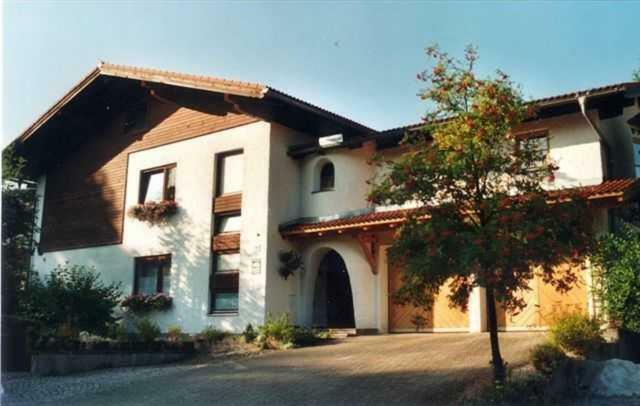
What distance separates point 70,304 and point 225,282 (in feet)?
13.3

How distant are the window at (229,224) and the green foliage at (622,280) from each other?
376 inches

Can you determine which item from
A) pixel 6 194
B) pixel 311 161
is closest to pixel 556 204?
pixel 311 161

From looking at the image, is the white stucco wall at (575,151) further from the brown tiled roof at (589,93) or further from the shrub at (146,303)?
the shrub at (146,303)

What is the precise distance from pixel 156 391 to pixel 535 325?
8.48m

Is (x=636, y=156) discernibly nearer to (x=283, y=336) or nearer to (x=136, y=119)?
(x=283, y=336)

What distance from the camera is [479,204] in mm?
9656

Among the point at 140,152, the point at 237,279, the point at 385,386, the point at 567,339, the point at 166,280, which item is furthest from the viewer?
the point at 140,152

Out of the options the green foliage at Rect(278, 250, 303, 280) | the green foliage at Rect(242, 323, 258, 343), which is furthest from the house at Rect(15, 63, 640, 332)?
the green foliage at Rect(242, 323, 258, 343)

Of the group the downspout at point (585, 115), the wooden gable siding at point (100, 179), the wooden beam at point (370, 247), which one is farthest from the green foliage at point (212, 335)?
the downspout at point (585, 115)

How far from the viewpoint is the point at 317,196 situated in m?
18.9

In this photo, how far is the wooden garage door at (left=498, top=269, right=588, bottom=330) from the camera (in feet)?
47.7

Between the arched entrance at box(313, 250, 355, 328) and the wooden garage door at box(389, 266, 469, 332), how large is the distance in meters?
1.96

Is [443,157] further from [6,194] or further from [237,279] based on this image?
[6,194]

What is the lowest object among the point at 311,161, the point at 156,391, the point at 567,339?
the point at 156,391
